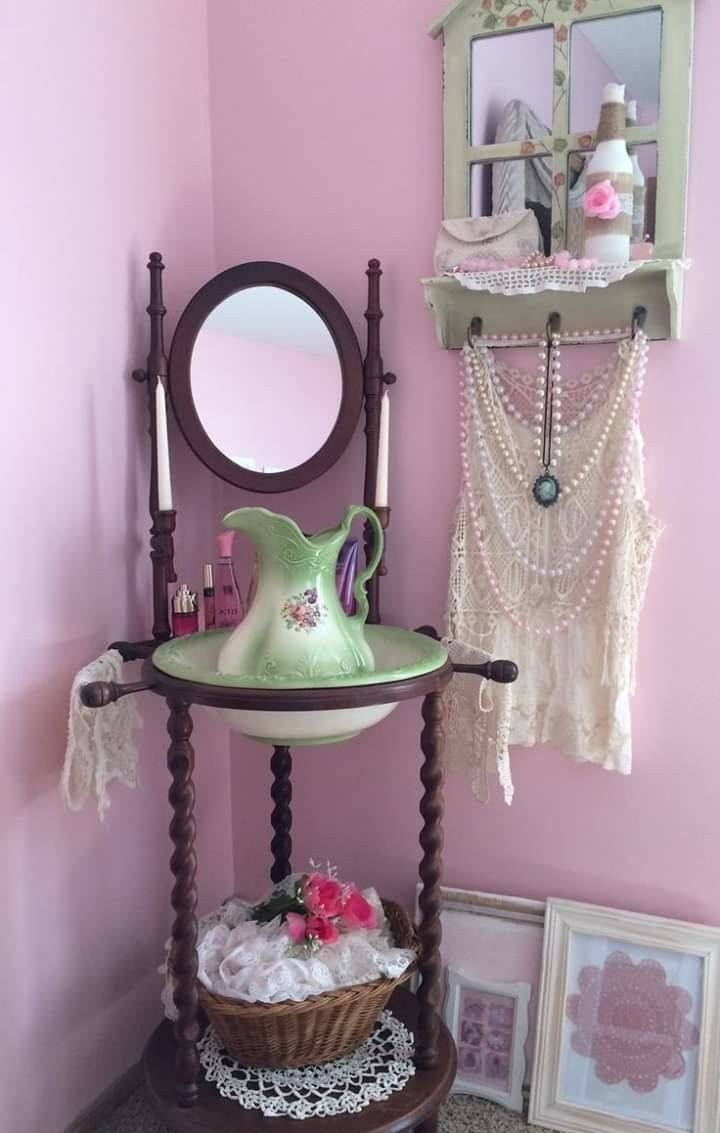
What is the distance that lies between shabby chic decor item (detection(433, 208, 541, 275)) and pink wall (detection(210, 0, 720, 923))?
68 mm

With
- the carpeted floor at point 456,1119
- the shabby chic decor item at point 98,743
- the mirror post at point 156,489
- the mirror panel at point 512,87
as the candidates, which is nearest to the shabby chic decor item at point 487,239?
the mirror panel at point 512,87

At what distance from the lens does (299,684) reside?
1144 mm

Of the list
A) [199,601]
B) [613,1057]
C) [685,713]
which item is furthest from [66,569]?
[613,1057]

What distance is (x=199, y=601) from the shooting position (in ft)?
5.34

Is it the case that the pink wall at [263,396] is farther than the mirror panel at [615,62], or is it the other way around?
the pink wall at [263,396]

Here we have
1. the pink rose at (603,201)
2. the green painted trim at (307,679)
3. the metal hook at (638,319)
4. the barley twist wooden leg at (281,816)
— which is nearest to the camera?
the green painted trim at (307,679)

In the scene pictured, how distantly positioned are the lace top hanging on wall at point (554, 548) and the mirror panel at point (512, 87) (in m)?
0.33

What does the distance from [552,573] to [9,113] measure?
0.99 m

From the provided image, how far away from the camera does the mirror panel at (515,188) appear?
1.39 m

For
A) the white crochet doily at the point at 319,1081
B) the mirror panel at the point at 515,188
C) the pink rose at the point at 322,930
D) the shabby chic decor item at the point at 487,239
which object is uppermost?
the mirror panel at the point at 515,188

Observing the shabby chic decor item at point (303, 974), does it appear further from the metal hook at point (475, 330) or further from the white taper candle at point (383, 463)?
the metal hook at point (475, 330)

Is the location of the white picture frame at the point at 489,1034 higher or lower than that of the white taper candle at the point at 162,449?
lower

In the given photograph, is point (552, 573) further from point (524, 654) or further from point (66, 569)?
point (66, 569)

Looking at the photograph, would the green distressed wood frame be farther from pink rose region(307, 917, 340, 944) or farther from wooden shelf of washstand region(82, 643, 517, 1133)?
pink rose region(307, 917, 340, 944)
